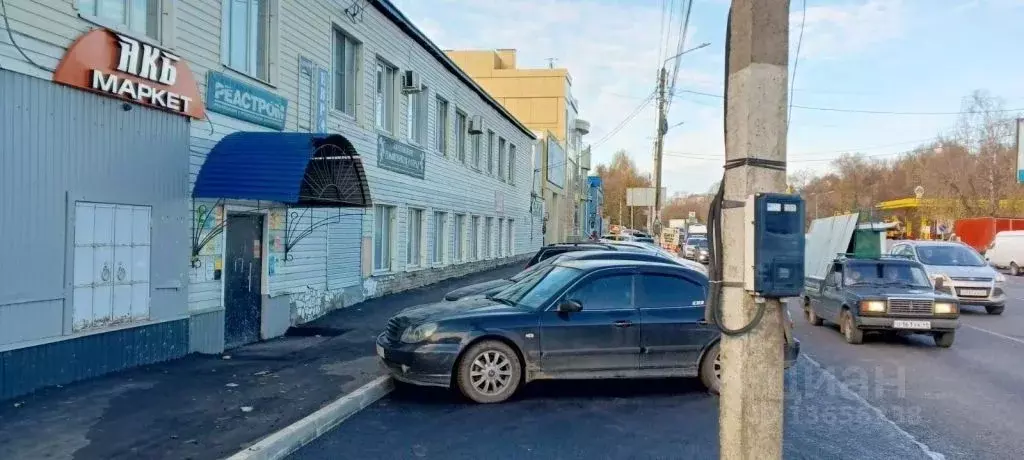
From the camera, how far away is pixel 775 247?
3.17 m

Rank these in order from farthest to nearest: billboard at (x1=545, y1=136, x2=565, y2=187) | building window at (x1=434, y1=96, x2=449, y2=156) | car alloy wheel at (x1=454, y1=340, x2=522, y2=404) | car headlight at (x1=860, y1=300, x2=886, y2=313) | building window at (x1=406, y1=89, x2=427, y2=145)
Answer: billboard at (x1=545, y1=136, x2=565, y2=187)
building window at (x1=434, y1=96, x2=449, y2=156)
building window at (x1=406, y1=89, x2=427, y2=145)
car headlight at (x1=860, y1=300, x2=886, y2=313)
car alloy wheel at (x1=454, y1=340, x2=522, y2=404)

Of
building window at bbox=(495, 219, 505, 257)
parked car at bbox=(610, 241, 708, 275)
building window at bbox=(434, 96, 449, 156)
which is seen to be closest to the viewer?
parked car at bbox=(610, 241, 708, 275)

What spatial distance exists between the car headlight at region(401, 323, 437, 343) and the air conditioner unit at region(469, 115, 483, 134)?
17.1 meters

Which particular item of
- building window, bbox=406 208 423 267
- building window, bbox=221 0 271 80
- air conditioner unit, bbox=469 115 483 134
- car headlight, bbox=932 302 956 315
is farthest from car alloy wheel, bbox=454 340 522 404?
air conditioner unit, bbox=469 115 483 134

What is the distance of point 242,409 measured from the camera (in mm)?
6652

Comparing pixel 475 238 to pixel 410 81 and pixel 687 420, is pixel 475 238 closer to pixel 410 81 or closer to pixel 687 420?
pixel 410 81

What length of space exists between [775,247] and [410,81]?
14.6 m

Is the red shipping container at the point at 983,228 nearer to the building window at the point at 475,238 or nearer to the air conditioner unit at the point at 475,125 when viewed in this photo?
the building window at the point at 475,238

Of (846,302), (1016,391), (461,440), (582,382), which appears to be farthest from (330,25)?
(1016,391)

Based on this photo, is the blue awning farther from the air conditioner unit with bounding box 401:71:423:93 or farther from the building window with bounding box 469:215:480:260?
the building window with bounding box 469:215:480:260

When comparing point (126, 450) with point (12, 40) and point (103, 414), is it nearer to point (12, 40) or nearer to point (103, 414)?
point (103, 414)

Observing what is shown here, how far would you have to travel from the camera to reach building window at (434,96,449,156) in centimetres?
2086

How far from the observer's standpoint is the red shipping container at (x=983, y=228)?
1716 inches

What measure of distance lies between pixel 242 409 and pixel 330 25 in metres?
8.69
